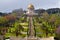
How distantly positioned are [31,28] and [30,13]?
1.34m

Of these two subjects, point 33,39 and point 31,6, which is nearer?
point 33,39

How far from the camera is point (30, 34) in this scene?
90.7 feet

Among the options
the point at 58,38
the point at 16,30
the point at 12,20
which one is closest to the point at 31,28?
the point at 58,38

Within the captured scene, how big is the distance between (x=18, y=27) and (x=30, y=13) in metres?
10.8

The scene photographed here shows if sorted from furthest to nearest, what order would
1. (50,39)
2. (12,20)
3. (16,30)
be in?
(12,20) < (16,30) < (50,39)

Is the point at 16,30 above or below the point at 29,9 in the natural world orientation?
below

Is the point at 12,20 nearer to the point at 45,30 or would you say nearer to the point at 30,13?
the point at 45,30

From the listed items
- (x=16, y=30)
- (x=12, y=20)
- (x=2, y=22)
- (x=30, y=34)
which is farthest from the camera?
(x=12, y=20)

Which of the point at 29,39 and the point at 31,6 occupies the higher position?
the point at 31,6

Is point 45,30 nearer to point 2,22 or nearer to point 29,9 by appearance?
point 29,9

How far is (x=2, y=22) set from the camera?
53.8 meters

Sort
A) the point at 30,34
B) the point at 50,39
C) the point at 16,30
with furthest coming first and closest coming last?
the point at 16,30 → the point at 30,34 → the point at 50,39

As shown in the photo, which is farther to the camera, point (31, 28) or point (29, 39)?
point (31, 28)

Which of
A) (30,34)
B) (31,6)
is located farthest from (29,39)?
(31,6)
